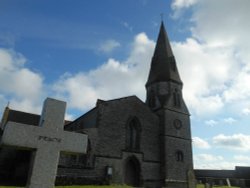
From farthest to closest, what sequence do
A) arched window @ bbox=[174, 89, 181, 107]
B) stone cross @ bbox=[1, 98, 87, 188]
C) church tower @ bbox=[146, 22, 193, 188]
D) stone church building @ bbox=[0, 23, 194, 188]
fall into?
arched window @ bbox=[174, 89, 181, 107], church tower @ bbox=[146, 22, 193, 188], stone church building @ bbox=[0, 23, 194, 188], stone cross @ bbox=[1, 98, 87, 188]

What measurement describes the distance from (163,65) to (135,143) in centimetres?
1166

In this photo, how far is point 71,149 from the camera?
6.75m

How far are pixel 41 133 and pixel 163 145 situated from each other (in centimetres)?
2002

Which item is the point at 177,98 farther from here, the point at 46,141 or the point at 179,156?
the point at 46,141

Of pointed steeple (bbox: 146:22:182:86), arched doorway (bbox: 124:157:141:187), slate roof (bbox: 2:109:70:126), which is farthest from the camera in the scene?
slate roof (bbox: 2:109:70:126)

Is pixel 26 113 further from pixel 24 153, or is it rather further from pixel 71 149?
pixel 71 149

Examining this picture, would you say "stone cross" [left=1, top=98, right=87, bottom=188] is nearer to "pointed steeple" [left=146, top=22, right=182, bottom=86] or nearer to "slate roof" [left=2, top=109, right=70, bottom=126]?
"pointed steeple" [left=146, top=22, right=182, bottom=86]

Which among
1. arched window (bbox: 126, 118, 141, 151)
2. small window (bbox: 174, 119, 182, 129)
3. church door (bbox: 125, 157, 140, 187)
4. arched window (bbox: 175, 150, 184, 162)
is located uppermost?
small window (bbox: 174, 119, 182, 129)

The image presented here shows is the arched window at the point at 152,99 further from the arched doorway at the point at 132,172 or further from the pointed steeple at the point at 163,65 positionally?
the arched doorway at the point at 132,172

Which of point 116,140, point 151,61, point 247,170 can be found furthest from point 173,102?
point 247,170

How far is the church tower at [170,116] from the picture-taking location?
24219 millimetres

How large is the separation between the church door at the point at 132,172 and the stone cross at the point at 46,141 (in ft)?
53.4

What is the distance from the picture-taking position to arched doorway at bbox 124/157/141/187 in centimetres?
2211

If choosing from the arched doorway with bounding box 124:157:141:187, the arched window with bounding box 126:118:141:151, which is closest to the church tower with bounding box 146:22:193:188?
the arched doorway with bounding box 124:157:141:187
